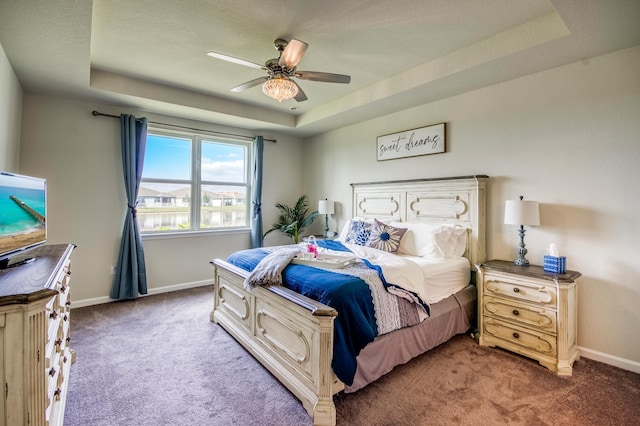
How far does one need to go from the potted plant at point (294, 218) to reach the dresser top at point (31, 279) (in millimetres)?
3343

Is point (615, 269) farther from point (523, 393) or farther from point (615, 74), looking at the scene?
point (615, 74)

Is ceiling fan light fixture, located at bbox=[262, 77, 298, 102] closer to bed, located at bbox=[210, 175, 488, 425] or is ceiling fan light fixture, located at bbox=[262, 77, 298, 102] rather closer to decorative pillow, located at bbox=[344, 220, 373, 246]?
bed, located at bbox=[210, 175, 488, 425]

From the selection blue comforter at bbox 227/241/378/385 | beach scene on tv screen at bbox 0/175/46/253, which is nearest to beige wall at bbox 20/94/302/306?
beach scene on tv screen at bbox 0/175/46/253

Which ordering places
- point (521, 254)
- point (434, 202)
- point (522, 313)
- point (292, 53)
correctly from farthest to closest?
point (434, 202) → point (521, 254) → point (522, 313) → point (292, 53)

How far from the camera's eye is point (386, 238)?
3.32 meters

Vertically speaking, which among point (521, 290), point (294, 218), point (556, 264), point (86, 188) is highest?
point (86, 188)

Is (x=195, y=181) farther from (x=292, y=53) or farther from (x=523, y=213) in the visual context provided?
(x=523, y=213)

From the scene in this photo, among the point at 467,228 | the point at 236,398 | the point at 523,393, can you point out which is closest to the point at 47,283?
the point at 236,398

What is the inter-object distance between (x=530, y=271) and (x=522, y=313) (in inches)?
14.0

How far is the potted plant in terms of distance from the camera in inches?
202

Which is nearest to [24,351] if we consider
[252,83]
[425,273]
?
[252,83]

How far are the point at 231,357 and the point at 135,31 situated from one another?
2.81 meters

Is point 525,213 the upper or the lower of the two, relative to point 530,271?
upper

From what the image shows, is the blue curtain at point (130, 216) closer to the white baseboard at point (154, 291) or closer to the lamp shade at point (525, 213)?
the white baseboard at point (154, 291)
